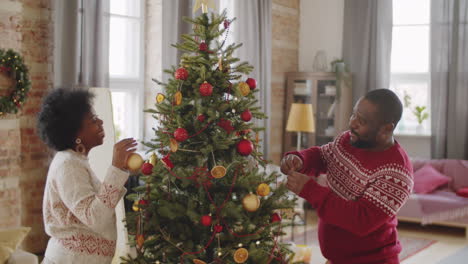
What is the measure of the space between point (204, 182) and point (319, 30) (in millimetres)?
6298

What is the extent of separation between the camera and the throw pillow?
2928 millimetres

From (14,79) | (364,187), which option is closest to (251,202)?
(364,187)

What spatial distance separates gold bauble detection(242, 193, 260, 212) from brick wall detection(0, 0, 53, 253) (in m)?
2.72

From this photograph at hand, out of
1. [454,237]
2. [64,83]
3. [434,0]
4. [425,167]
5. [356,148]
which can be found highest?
[434,0]

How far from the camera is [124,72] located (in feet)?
19.4

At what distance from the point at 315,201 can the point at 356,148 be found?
0.31 meters

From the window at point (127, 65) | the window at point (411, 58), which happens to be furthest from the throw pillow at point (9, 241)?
the window at point (411, 58)

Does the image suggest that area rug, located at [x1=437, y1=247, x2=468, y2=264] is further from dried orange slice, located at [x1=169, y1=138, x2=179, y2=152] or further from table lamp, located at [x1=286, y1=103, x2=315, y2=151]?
dried orange slice, located at [x1=169, y1=138, x2=179, y2=152]

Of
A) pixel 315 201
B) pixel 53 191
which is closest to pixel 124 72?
pixel 53 191

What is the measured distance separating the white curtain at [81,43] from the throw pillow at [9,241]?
5.48 feet

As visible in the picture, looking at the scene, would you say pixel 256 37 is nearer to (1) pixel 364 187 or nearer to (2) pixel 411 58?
(2) pixel 411 58

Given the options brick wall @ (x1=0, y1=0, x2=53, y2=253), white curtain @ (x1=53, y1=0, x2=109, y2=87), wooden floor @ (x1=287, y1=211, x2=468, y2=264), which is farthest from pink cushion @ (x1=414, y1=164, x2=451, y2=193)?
brick wall @ (x1=0, y1=0, x2=53, y2=253)

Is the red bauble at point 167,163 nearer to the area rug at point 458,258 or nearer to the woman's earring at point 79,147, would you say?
the woman's earring at point 79,147

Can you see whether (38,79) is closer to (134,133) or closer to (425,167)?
(134,133)
